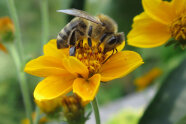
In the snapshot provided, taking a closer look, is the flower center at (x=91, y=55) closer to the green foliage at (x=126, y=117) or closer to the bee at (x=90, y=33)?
the bee at (x=90, y=33)

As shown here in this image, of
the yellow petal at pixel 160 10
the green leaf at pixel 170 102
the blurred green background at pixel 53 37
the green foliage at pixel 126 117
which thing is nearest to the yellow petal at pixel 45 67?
the blurred green background at pixel 53 37

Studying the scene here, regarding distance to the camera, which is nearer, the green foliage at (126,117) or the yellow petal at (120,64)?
the yellow petal at (120,64)

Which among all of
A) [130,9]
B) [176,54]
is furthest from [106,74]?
[176,54]

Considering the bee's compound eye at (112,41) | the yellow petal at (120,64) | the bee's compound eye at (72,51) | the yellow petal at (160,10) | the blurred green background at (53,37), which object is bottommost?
the blurred green background at (53,37)

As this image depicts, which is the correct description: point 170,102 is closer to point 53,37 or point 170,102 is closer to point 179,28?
point 179,28

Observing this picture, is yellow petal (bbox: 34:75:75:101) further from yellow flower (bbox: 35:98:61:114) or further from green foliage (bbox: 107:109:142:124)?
green foliage (bbox: 107:109:142:124)

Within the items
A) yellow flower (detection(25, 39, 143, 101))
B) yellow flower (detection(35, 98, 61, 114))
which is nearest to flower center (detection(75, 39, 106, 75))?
yellow flower (detection(25, 39, 143, 101))
